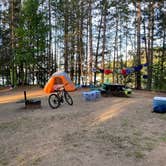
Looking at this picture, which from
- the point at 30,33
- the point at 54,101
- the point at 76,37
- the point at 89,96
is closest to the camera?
the point at 54,101

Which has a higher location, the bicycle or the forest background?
the forest background

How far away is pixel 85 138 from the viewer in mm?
5516

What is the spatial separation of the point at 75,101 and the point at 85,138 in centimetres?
547

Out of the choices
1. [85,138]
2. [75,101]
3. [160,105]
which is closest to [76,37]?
[75,101]

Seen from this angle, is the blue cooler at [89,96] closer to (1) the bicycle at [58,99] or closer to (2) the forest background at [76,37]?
(1) the bicycle at [58,99]

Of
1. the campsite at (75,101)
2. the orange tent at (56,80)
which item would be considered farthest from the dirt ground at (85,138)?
the orange tent at (56,80)

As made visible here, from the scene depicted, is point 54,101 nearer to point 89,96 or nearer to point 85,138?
point 89,96

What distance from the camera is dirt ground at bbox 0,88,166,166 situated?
447cm

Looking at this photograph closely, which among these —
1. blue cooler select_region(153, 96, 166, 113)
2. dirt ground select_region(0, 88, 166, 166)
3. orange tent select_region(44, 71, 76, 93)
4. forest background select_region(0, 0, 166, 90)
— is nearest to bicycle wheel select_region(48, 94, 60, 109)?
dirt ground select_region(0, 88, 166, 166)

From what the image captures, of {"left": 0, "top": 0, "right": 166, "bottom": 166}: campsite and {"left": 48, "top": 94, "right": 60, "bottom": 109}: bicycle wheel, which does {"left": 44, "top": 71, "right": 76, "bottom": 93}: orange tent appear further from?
{"left": 48, "top": 94, "right": 60, "bottom": 109}: bicycle wheel

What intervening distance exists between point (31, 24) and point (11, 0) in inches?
152

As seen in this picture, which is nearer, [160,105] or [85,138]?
[85,138]

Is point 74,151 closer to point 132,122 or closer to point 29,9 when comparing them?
point 132,122

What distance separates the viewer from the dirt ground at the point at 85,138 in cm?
447
